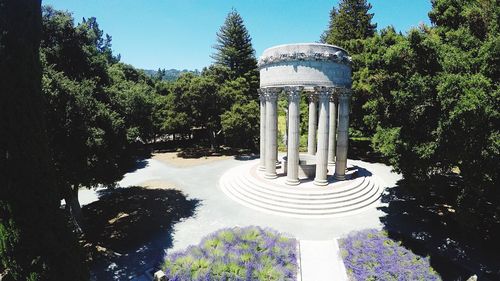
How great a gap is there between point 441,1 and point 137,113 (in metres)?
36.6

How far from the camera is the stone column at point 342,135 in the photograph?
24516 mm

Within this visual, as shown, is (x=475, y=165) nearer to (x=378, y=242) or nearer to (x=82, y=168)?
(x=378, y=242)

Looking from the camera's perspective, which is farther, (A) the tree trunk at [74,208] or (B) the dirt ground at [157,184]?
(B) the dirt ground at [157,184]

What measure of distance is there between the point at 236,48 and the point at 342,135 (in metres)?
39.9

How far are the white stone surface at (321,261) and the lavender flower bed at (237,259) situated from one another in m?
0.70

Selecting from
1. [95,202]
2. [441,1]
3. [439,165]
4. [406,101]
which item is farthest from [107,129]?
[441,1]

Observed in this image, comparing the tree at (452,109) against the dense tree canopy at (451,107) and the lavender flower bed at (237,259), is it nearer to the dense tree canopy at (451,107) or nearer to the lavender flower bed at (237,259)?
the dense tree canopy at (451,107)

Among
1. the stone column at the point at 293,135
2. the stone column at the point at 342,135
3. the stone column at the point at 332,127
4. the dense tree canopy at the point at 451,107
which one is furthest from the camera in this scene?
the stone column at the point at 332,127

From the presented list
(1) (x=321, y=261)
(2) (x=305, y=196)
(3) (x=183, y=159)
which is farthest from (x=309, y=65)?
(3) (x=183, y=159)

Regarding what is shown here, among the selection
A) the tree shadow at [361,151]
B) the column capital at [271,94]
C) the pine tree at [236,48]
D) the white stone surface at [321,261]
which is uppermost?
the pine tree at [236,48]

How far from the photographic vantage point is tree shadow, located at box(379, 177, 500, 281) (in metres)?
14.2

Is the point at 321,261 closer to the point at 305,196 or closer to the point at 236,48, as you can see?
the point at 305,196

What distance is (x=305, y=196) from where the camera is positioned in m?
21.8

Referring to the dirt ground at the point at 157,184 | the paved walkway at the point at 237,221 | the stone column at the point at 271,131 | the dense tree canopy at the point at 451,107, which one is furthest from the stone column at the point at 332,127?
the dirt ground at the point at 157,184
